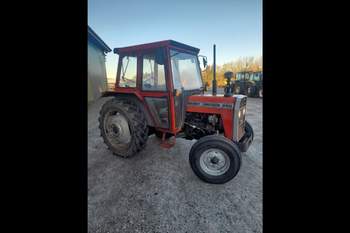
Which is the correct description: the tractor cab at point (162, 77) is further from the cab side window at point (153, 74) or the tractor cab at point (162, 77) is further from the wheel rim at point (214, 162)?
the wheel rim at point (214, 162)

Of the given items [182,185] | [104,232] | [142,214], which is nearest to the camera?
[104,232]

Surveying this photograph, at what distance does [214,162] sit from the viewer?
2.40 meters

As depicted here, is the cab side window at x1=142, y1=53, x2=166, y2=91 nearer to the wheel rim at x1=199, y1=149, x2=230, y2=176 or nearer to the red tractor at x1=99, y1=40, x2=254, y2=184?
the red tractor at x1=99, y1=40, x2=254, y2=184

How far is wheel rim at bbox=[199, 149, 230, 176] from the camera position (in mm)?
2357

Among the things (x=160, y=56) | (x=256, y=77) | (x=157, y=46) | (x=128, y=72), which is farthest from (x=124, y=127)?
(x=256, y=77)

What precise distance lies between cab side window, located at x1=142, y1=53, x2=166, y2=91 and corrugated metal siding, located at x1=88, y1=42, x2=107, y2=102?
24.1ft

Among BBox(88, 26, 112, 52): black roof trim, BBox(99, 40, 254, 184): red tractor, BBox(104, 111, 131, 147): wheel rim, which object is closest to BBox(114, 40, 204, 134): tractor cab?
BBox(99, 40, 254, 184): red tractor

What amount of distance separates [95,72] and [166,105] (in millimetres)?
9316
